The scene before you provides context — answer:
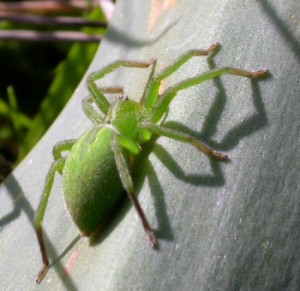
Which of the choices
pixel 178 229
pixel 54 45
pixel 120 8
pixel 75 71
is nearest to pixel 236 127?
pixel 178 229

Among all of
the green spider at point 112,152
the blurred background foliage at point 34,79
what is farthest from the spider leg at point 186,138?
the blurred background foliage at point 34,79

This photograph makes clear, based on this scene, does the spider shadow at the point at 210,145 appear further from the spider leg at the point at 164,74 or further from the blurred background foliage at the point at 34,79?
the blurred background foliage at the point at 34,79

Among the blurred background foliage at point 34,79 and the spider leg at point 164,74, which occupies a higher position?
the spider leg at point 164,74

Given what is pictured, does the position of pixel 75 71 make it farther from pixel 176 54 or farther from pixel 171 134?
pixel 171 134

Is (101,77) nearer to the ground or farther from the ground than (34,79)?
farther from the ground

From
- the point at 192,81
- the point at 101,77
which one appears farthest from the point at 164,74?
the point at 101,77

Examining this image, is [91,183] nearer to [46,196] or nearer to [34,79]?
[46,196]
